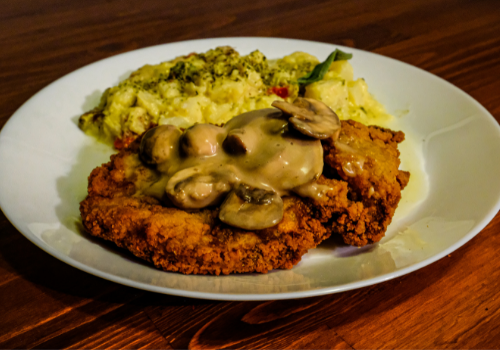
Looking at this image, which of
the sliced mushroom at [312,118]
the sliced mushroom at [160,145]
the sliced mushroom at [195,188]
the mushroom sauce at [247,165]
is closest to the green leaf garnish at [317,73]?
the sliced mushroom at [312,118]

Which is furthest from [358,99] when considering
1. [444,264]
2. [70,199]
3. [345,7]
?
[345,7]

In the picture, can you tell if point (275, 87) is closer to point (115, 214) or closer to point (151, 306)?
point (115, 214)

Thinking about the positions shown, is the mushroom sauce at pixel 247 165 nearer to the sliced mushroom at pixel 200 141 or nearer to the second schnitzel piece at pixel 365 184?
the sliced mushroom at pixel 200 141

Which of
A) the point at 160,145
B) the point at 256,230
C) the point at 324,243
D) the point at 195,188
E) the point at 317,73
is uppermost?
the point at 160,145

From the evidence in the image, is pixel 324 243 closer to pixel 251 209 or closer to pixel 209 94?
pixel 251 209

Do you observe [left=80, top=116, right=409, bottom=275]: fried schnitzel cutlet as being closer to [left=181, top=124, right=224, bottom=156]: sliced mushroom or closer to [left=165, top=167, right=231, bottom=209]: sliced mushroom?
[left=165, top=167, right=231, bottom=209]: sliced mushroom

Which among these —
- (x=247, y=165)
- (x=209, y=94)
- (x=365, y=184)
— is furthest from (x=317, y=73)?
(x=247, y=165)

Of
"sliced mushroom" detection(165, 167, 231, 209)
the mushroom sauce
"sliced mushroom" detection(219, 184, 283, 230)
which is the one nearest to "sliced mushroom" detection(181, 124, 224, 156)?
the mushroom sauce
